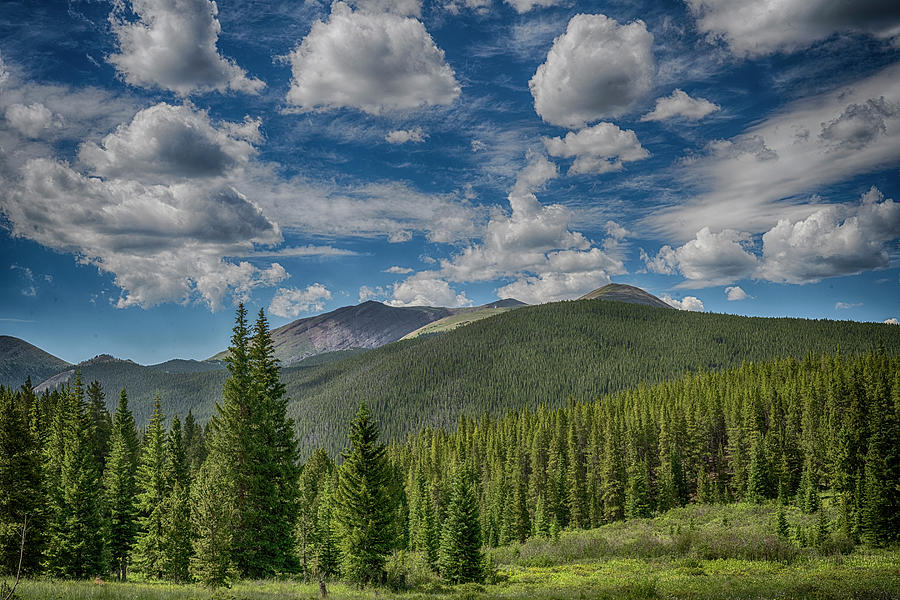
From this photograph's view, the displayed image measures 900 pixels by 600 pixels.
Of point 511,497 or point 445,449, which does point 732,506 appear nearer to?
point 511,497

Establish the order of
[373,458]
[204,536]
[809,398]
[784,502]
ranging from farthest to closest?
1. [809,398]
2. [784,502]
3. [373,458]
4. [204,536]

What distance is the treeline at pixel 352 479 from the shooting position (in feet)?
96.7

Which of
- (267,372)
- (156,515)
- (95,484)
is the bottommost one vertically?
(156,515)

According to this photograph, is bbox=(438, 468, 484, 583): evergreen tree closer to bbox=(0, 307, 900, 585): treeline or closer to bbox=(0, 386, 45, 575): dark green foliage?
bbox=(0, 307, 900, 585): treeline

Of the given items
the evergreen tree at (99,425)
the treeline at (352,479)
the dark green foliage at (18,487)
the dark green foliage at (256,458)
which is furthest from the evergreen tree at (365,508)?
the evergreen tree at (99,425)

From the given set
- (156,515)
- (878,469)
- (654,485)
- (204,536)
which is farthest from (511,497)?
(204,536)

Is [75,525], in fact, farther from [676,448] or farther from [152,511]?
[676,448]

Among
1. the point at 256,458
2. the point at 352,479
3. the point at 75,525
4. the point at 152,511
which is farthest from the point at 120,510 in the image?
the point at 352,479

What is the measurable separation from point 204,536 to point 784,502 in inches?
2790

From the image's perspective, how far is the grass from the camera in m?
19.8

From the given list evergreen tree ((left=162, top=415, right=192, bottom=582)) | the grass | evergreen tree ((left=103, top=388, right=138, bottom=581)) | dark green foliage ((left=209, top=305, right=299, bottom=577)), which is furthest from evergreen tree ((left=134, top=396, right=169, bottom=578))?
dark green foliage ((left=209, top=305, right=299, bottom=577))

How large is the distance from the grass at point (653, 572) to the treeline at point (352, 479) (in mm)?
3328

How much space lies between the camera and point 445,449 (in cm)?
11131

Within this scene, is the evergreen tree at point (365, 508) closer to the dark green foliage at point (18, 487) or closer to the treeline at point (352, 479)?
the treeline at point (352, 479)
